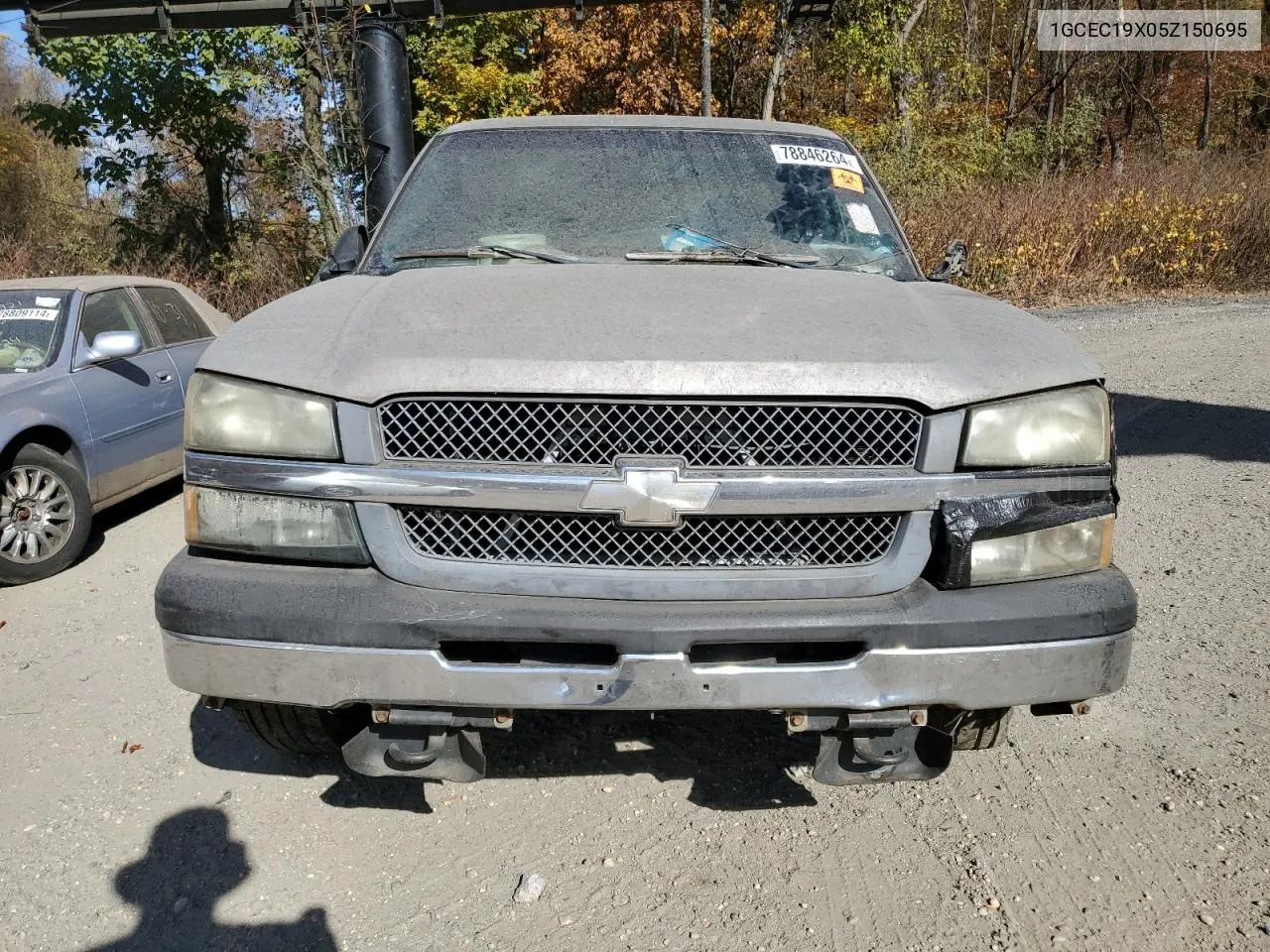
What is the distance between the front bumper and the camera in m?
2.10

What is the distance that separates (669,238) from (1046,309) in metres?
12.7

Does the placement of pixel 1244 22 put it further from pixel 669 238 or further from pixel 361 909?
pixel 361 909

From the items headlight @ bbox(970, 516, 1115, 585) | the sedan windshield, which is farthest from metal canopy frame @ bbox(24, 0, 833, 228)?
headlight @ bbox(970, 516, 1115, 585)

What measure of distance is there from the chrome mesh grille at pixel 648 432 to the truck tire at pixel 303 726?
0.93 m

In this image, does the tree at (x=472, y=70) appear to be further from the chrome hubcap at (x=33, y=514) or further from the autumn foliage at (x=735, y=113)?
the chrome hubcap at (x=33, y=514)

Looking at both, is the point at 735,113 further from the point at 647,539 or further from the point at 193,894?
the point at 193,894

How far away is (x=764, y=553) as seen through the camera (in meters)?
2.24

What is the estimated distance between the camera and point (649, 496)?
2.14 metres

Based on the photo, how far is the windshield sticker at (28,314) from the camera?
5.82 meters

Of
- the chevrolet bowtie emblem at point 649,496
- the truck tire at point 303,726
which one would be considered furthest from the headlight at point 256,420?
the truck tire at point 303,726

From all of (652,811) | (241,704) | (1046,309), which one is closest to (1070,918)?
(652,811)

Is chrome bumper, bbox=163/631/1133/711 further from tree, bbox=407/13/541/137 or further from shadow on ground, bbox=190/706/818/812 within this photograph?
tree, bbox=407/13/541/137

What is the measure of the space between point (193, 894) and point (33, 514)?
3.51 meters

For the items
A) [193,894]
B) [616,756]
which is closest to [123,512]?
[193,894]
